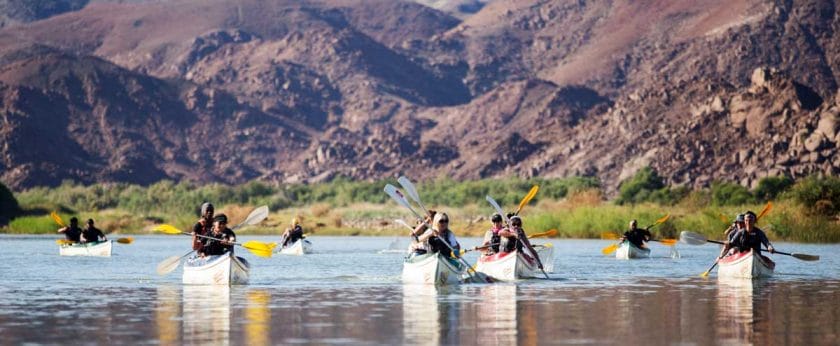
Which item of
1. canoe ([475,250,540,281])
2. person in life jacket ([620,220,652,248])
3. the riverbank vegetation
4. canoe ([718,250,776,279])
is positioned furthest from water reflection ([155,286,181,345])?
person in life jacket ([620,220,652,248])

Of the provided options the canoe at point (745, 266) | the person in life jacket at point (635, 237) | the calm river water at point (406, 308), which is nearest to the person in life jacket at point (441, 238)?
the calm river water at point (406, 308)

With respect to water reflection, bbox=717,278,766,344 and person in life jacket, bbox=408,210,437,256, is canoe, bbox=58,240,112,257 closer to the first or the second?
person in life jacket, bbox=408,210,437,256

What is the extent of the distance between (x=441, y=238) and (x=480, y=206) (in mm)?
94348

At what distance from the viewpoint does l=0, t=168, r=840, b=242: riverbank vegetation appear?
75250 millimetres

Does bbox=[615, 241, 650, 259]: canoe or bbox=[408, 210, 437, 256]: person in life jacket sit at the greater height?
bbox=[408, 210, 437, 256]: person in life jacket

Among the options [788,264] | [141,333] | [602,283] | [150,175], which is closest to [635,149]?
[150,175]

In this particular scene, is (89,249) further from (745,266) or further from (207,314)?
(207,314)

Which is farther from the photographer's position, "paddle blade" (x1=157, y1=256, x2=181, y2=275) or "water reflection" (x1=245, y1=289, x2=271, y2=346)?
"paddle blade" (x1=157, y1=256, x2=181, y2=275)

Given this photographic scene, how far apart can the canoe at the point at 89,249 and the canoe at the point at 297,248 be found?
309 inches

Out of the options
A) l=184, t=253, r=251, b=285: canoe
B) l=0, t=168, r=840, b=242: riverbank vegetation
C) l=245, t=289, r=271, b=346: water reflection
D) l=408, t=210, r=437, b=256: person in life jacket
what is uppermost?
l=0, t=168, r=840, b=242: riverbank vegetation

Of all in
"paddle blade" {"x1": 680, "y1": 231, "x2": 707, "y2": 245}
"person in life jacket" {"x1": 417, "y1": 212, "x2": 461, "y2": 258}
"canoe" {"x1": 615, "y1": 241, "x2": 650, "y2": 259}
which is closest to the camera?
"person in life jacket" {"x1": 417, "y1": 212, "x2": 461, "y2": 258}

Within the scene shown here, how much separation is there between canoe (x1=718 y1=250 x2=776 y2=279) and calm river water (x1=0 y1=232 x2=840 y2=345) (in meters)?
0.74

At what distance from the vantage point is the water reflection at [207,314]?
23.4m

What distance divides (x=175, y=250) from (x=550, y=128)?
129001 mm
